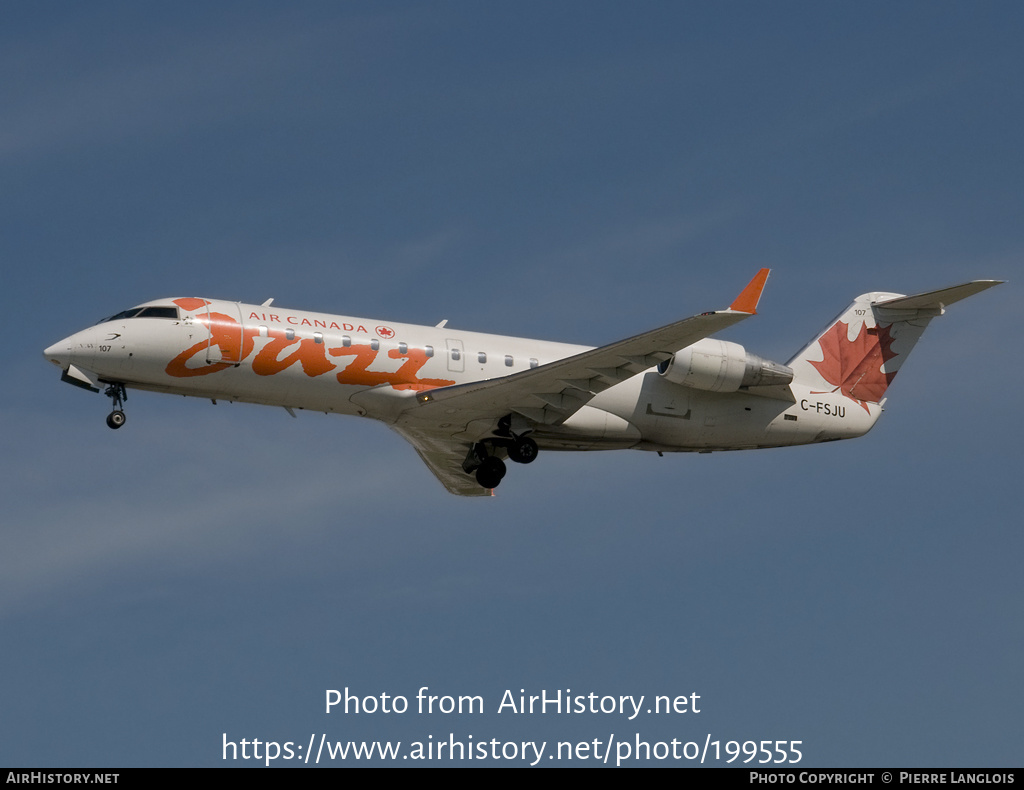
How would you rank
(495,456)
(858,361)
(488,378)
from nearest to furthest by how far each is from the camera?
(488,378) → (495,456) → (858,361)

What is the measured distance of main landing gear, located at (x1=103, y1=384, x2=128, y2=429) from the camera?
24.7 metres

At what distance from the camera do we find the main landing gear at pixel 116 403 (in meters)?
24.7

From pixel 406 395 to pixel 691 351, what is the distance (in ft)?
18.4

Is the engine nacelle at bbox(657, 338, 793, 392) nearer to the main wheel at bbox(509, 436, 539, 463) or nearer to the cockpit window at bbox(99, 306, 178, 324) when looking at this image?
the main wheel at bbox(509, 436, 539, 463)

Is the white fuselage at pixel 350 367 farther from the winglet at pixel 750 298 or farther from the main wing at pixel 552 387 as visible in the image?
the winglet at pixel 750 298

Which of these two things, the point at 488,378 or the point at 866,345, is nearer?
the point at 488,378

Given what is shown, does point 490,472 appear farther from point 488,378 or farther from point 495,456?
point 488,378

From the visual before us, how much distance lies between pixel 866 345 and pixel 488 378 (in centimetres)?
894

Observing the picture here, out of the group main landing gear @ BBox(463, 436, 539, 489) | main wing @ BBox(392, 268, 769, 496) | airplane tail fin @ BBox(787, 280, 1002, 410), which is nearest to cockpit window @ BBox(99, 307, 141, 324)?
main wing @ BBox(392, 268, 769, 496)

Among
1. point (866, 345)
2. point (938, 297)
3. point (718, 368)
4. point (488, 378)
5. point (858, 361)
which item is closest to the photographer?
point (488, 378)

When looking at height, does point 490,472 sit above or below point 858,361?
below

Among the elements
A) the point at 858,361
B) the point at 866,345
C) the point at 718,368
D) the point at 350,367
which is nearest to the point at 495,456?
the point at 350,367

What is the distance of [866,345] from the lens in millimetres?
30016
